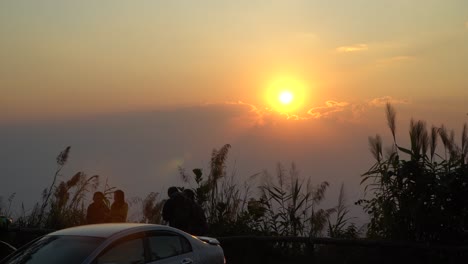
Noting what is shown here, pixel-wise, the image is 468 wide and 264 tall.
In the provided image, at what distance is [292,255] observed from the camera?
14.8 metres

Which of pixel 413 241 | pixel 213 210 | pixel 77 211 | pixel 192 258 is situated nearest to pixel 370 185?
pixel 413 241

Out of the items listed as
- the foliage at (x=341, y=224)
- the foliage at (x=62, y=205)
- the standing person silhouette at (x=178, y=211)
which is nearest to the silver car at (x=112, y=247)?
the standing person silhouette at (x=178, y=211)

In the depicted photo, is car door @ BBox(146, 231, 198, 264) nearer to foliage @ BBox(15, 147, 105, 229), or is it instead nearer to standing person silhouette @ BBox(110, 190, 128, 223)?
standing person silhouette @ BBox(110, 190, 128, 223)

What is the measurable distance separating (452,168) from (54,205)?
10.1m

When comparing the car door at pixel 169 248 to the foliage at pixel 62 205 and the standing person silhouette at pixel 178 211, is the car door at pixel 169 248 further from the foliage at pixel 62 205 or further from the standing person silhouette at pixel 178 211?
the foliage at pixel 62 205

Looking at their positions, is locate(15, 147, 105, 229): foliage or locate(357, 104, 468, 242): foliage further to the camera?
locate(15, 147, 105, 229): foliage

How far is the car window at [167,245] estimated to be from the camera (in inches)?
375

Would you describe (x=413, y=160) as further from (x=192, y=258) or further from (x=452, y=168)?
(x=192, y=258)

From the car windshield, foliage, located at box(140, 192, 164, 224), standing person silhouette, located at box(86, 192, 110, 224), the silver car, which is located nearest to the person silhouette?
standing person silhouette, located at box(86, 192, 110, 224)

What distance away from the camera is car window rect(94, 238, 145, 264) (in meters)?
8.70

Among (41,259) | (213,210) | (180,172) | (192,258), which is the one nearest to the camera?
(41,259)

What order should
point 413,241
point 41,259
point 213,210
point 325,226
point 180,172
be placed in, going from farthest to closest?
point 180,172
point 213,210
point 325,226
point 413,241
point 41,259

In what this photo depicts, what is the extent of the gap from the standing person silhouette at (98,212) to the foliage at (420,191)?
5790mm

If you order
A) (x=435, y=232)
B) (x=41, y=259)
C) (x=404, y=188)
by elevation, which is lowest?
(x=41, y=259)
